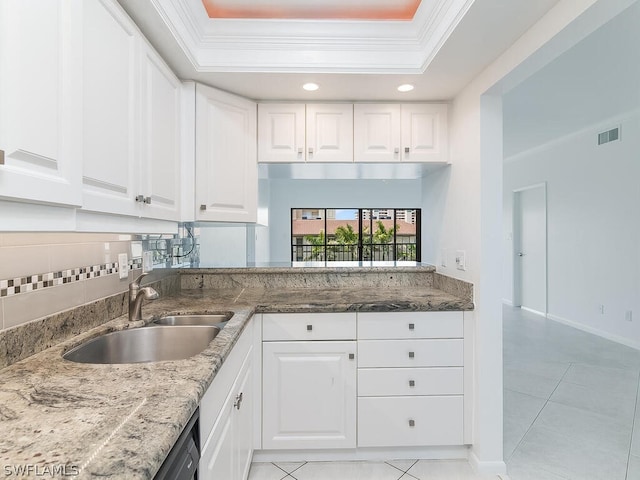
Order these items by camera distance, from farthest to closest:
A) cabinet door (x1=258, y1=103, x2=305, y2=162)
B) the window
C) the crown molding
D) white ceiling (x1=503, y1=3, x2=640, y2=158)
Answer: the window → white ceiling (x1=503, y1=3, x2=640, y2=158) → cabinet door (x1=258, y1=103, x2=305, y2=162) → the crown molding

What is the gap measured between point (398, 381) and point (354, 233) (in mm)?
6636

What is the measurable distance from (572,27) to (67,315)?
2.16m

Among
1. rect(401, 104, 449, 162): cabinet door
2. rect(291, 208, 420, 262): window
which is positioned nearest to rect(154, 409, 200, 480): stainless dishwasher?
rect(401, 104, 449, 162): cabinet door

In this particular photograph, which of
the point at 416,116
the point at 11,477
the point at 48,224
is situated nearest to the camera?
the point at 11,477

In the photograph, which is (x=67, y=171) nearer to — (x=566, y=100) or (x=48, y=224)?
(x=48, y=224)

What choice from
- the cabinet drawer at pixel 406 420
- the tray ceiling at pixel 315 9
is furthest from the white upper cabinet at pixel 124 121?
the cabinet drawer at pixel 406 420

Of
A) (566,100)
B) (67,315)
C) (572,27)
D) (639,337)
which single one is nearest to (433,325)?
(572,27)

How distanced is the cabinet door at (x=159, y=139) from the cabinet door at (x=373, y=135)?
3.44ft

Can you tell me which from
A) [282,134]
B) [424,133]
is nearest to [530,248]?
[424,133]

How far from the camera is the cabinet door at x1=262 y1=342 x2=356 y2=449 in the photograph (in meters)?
1.88

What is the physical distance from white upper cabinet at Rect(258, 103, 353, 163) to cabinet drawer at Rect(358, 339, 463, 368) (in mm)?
1130

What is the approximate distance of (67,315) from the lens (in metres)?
1.29

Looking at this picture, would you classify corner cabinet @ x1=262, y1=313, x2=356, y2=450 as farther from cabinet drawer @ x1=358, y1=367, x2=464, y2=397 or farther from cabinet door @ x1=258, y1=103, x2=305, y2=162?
cabinet door @ x1=258, y1=103, x2=305, y2=162

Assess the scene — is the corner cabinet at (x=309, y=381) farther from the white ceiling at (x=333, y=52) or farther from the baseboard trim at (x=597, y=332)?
the baseboard trim at (x=597, y=332)
